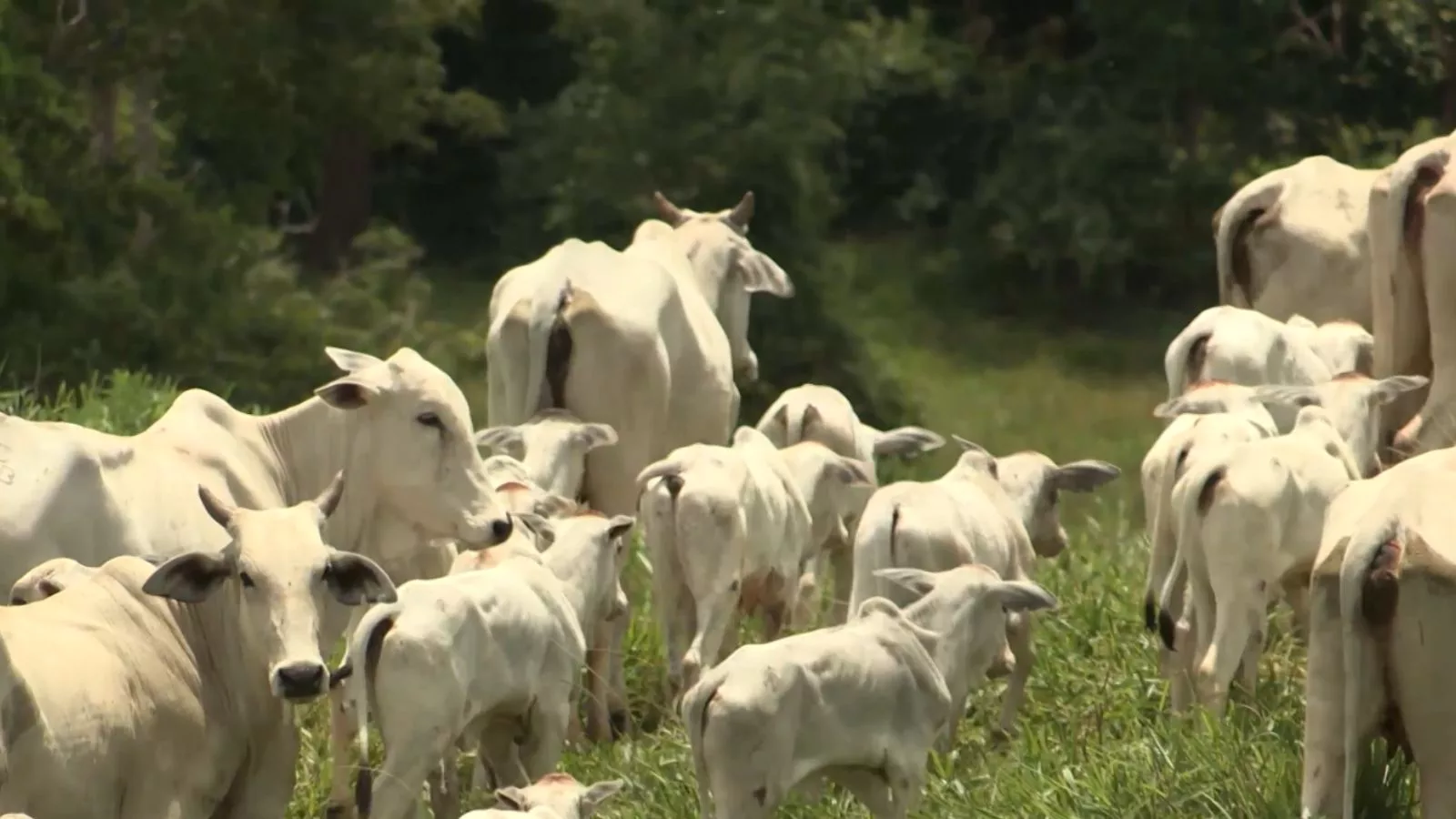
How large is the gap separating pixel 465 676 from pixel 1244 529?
7.38 feet

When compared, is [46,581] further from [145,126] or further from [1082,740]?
[145,126]

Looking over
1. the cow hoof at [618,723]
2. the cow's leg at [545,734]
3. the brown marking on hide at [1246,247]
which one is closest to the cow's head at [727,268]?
the brown marking on hide at [1246,247]

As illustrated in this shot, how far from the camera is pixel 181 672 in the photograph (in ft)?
20.4

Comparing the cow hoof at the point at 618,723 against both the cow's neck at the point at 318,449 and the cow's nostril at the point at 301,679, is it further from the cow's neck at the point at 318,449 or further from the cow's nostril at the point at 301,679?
the cow's nostril at the point at 301,679

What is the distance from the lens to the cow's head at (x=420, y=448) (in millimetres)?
7809

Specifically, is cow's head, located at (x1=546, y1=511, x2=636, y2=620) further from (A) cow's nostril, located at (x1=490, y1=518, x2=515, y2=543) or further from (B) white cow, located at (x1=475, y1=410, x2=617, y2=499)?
(B) white cow, located at (x1=475, y1=410, x2=617, y2=499)

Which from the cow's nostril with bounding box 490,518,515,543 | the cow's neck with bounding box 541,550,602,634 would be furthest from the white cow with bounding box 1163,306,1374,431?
the cow's nostril with bounding box 490,518,515,543

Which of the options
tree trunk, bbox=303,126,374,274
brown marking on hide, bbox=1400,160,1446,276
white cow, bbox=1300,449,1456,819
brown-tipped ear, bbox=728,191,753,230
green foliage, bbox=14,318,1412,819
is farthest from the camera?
tree trunk, bbox=303,126,374,274

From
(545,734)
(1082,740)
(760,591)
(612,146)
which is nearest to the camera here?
(545,734)

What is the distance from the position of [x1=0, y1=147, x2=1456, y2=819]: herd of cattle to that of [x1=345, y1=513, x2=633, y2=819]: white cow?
0.01 meters

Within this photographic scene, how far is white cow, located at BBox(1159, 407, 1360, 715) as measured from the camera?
24.3 feet

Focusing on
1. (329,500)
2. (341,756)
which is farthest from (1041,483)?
(329,500)

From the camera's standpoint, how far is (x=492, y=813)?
571 centimetres

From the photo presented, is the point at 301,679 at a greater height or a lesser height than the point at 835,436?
greater
